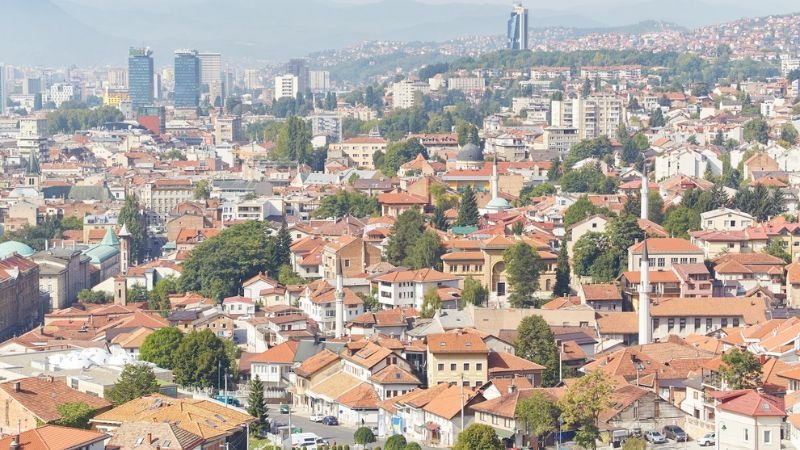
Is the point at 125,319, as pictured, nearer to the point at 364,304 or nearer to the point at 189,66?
the point at 364,304

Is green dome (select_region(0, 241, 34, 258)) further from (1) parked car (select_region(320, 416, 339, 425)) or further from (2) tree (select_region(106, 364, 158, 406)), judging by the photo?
(2) tree (select_region(106, 364, 158, 406))

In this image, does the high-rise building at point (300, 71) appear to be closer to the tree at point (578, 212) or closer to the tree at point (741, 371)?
the tree at point (578, 212)

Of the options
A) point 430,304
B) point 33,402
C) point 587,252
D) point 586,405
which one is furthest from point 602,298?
point 33,402

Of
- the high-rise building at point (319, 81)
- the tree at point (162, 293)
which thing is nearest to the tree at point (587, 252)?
the tree at point (162, 293)

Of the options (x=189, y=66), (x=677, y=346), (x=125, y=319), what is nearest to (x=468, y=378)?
(x=677, y=346)

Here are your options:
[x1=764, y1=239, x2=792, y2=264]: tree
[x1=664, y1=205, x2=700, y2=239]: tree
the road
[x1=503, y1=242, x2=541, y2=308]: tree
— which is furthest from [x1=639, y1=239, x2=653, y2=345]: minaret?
[x1=664, y1=205, x2=700, y2=239]: tree

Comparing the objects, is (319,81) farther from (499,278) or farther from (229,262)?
(499,278)

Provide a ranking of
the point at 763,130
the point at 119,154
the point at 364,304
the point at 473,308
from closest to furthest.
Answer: the point at 473,308 → the point at 364,304 → the point at 763,130 → the point at 119,154
